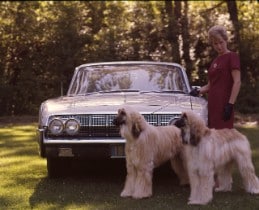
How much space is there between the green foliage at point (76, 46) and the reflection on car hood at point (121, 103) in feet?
31.2

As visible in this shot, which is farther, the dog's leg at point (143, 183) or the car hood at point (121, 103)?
the car hood at point (121, 103)

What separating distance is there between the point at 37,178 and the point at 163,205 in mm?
2563

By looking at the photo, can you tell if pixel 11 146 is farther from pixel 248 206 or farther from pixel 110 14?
pixel 110 14

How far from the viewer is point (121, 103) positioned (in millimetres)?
7480

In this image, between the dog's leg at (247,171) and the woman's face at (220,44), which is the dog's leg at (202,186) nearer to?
the dog's leg at (247,171)

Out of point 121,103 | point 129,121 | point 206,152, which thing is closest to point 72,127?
point 121,103

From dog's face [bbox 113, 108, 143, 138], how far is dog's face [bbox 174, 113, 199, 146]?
460 millimetres

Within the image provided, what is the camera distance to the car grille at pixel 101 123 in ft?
23.7

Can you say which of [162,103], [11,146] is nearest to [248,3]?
[11,146]

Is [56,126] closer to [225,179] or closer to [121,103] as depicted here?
[121,103]

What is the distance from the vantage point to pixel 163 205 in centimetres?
651

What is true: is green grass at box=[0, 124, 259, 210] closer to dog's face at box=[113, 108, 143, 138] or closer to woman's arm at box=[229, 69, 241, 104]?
dog's face at box=[113, 108, 143, 138]

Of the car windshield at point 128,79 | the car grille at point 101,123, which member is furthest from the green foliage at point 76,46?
the car grille at point 101,123

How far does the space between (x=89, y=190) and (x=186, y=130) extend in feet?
5.61
